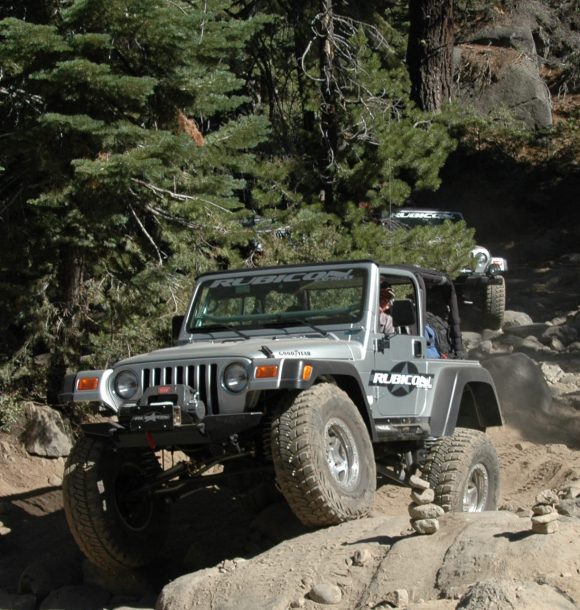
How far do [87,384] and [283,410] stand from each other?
145cm

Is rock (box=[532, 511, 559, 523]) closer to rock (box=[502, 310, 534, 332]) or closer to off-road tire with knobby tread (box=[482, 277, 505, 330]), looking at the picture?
off-road tire with knobby tread (box=[482, 277, 505, 330])

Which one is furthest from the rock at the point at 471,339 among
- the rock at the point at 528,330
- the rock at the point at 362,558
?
the rock at the point at 362,558

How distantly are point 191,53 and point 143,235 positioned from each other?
2.23m

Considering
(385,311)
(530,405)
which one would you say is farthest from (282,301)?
(530,405)

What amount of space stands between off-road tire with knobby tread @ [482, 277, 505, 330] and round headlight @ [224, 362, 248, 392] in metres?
10.7

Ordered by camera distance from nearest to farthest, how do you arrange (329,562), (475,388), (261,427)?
(329,562) → (261,427) → (475,388)

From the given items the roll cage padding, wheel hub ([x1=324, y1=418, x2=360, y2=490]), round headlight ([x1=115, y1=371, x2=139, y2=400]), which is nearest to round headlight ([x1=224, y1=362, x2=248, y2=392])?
wheel hub ([x1=324, y1=418, x2=360, y2=490])

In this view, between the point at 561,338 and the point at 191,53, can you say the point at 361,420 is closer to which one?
the point at 191,53

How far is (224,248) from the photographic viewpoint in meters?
11.1

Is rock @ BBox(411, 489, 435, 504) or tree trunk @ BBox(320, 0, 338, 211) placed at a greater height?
tree trunk @ BBox(320, 0, 338, 211)

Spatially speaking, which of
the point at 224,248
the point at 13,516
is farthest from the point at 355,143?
the point at 13,516

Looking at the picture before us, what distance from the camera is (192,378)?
21.2 feet

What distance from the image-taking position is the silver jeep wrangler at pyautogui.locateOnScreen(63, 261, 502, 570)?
20.2ft

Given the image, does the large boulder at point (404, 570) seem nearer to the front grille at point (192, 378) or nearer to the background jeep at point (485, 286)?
the front grille at point (192, 378)
